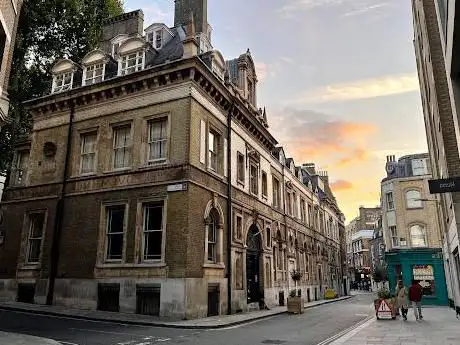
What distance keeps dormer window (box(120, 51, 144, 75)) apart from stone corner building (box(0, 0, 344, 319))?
0.07 meters

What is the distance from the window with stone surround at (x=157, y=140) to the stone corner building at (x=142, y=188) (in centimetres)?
6

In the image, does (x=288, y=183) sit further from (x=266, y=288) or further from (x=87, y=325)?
(x=87, y=325)

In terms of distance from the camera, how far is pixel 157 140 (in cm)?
1898

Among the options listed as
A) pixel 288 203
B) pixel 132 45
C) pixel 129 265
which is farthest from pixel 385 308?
pixel 132 45

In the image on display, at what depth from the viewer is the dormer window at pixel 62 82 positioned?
22.8 m

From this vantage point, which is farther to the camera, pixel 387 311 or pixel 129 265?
pixel 387 311

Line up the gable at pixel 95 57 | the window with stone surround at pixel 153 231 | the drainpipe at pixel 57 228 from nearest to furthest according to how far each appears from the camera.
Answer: the window with stone surround at pixel 153 231 < the drainpipe at pixel 57 228 < the gable at pixel 95 57

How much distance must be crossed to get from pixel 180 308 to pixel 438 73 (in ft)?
43.1

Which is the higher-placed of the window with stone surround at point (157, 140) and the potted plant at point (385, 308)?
the window with stone surround at point (157, 140)

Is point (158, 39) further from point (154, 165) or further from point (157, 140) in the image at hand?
point (154, 165)

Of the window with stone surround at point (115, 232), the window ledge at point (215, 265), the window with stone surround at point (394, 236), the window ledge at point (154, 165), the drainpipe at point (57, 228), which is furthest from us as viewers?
the window with stone surround at point (394, 236)

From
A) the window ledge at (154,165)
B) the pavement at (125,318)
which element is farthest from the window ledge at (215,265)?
the window ledge at (154,165)

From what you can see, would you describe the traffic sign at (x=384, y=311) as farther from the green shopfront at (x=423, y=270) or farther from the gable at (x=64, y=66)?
the gable at (x=64, y=66)

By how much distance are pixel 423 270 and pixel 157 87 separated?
28.9 m
